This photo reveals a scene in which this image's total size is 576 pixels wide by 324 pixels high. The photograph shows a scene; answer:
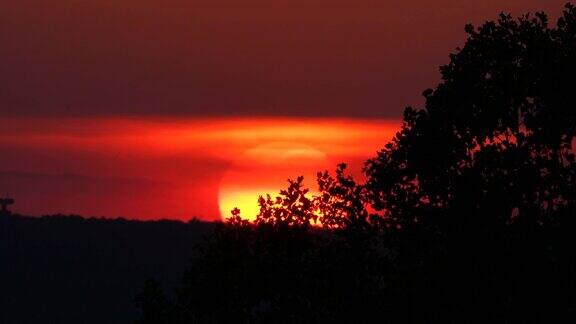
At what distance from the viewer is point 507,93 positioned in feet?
142

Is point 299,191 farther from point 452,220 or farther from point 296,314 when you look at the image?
point 452,220

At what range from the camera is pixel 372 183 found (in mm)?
45750

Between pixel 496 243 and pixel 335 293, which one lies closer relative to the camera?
pixel 496 243

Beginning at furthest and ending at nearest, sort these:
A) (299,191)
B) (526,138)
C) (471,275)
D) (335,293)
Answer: (299,191), (335,293), (526,138), (471,275)

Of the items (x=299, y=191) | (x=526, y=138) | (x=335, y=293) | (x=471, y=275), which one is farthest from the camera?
(x=299, y=191)

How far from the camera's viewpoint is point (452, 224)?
41.0 m

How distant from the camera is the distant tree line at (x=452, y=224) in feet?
131

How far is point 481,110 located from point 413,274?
5566 millimetres

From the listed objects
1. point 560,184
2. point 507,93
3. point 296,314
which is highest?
point 507,93

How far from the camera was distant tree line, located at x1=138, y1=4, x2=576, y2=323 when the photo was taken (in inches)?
1566

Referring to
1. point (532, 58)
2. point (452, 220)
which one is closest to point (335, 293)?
point (452, 220)

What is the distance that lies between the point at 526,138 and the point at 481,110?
168cm

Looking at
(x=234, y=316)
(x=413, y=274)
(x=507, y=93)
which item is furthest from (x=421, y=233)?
(x=234, y=316)

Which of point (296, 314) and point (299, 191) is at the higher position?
point (299, 191)
